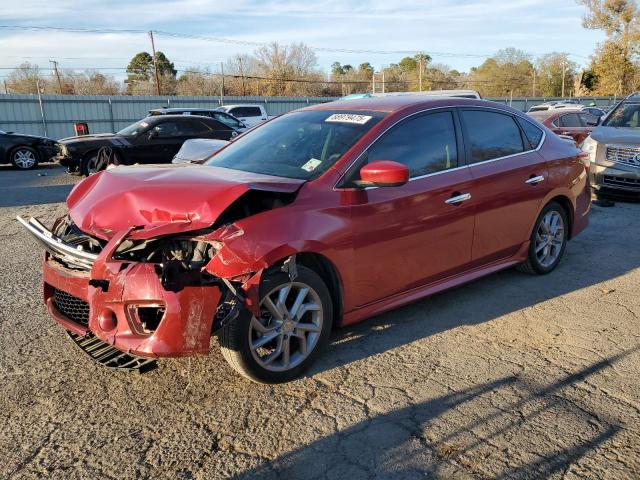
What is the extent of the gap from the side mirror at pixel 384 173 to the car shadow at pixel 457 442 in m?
1.35

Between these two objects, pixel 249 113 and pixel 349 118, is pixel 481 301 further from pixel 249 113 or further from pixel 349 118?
pixel 249 113

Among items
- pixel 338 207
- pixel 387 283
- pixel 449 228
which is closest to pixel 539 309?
pixel 449 228

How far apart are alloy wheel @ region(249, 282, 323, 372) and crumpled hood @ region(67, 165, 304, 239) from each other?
615mm

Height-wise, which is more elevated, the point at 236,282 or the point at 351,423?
the point at 236,282

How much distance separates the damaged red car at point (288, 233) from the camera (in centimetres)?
303

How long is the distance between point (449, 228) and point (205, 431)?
2.36m

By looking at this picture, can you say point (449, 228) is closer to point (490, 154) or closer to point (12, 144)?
point (490, 154)

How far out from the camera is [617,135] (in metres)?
9.57

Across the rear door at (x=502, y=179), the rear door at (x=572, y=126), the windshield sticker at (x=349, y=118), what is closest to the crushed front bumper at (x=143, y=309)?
the windshield sticker at (x=349, y=118)

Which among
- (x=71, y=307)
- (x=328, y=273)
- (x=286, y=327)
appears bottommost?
(x=286, y=327)

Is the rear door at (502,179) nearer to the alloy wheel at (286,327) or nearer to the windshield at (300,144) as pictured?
the windshield at (300,144)

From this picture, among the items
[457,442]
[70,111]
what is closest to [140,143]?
[457,442]

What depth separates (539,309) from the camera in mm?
4625

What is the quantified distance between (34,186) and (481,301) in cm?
1069
